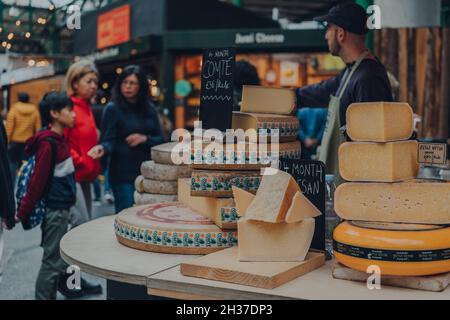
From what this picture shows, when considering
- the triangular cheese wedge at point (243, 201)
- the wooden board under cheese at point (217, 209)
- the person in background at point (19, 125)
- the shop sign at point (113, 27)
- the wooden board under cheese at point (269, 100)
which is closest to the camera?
the triangular cheese wedge at point (243, 201)

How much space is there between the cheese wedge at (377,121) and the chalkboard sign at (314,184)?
0.63 feet

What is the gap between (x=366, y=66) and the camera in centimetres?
316

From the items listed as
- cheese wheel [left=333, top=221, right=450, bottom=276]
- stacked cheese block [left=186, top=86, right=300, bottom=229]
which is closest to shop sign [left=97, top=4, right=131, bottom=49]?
stacked cheese block [left=186, top=86, right=300, bottom=229]

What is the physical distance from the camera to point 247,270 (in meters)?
1.73

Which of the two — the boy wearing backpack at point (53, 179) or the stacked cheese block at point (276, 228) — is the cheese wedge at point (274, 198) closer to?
the stacked cheese block at point (276, 228)

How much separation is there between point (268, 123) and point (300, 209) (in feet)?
1.61

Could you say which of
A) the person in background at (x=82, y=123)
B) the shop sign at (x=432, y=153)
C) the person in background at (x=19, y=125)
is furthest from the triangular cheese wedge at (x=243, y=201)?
the person in background at (x=19, y=125)

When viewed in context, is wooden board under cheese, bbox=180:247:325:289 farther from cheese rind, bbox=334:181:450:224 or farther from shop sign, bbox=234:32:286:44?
shop sign, bbox=234:32:286:44

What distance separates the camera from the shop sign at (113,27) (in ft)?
41.4

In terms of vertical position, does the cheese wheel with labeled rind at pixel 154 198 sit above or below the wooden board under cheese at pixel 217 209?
below

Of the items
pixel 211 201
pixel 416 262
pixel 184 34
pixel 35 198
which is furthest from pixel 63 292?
pixel 184 34

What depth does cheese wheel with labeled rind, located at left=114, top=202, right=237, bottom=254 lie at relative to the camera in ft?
6.70

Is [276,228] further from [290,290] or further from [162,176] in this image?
[162,176]
